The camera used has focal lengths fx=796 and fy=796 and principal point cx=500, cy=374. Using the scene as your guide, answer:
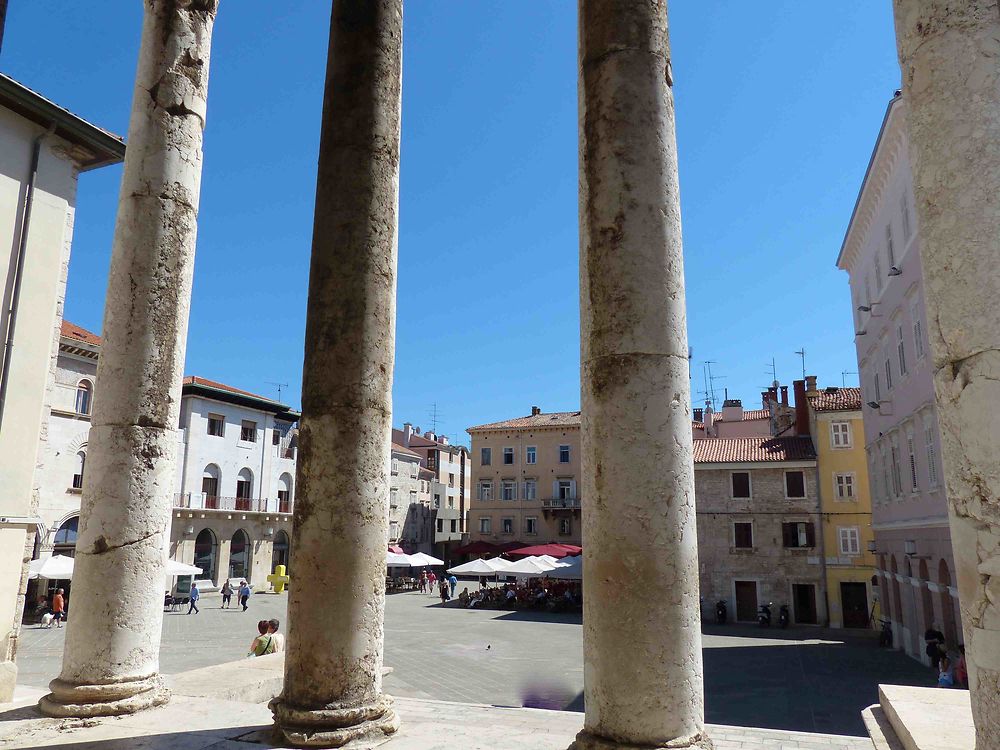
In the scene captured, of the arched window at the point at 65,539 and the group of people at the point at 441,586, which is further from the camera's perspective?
the group of people at the point at 441,586

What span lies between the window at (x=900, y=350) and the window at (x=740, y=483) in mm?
14149

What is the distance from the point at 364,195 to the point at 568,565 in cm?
2869

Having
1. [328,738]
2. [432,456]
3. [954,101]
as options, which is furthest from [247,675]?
[432,456]

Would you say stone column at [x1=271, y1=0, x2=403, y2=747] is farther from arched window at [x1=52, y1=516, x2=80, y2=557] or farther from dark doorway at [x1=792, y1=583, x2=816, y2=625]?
dark doorway at [x1=792, y1=583, x2=816, y2=625]

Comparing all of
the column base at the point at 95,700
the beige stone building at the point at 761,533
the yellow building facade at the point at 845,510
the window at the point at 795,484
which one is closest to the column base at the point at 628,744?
the column base at the point at 95,700

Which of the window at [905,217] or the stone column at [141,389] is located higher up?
the window at [905,217]

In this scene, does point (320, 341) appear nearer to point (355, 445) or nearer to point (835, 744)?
point (355, 445)

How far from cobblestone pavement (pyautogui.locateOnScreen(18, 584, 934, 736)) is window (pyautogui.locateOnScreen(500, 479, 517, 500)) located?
74.2ft

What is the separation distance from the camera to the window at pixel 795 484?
37031 millimetres

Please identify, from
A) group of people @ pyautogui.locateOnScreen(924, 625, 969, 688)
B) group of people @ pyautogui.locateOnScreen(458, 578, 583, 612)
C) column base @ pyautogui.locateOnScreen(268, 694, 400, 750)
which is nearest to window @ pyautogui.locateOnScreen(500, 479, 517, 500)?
group of people @ pyautogui.locateOnScreen(458, 578, 583, 612)

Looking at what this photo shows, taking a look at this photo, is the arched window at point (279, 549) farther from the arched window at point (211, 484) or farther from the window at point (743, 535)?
the window at point (743, 535)

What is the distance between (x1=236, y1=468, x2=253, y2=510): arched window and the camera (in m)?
45.2

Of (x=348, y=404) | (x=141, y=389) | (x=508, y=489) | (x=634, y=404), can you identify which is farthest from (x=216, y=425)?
(x=634, y=404)

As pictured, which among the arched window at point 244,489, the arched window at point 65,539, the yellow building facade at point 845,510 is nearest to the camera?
the arched window at point 65,539
